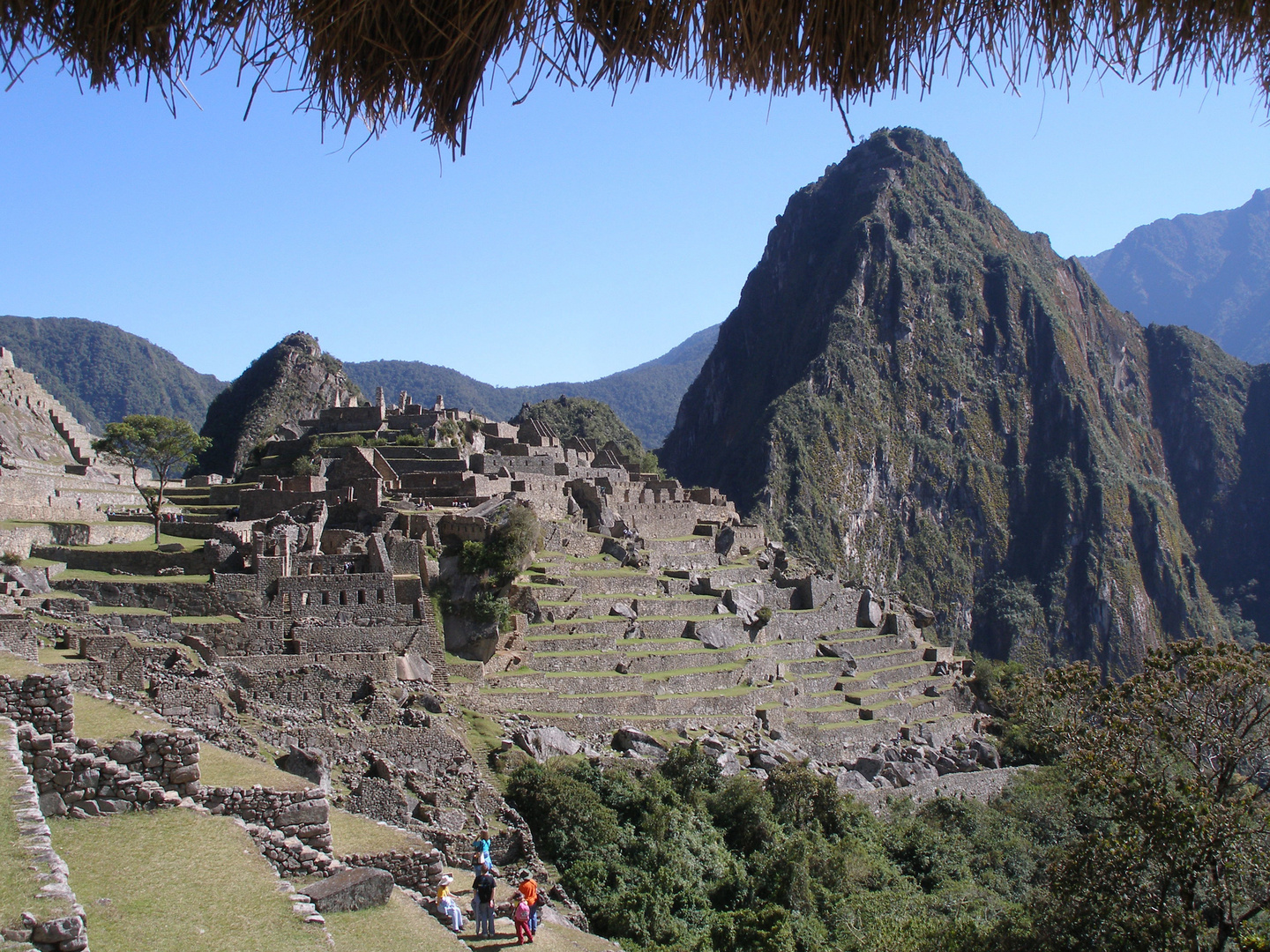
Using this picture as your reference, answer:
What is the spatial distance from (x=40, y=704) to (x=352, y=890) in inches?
123

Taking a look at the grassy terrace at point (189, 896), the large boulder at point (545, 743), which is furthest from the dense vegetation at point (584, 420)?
the grassy terrace at point (189, 896)

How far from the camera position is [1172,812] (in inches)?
440

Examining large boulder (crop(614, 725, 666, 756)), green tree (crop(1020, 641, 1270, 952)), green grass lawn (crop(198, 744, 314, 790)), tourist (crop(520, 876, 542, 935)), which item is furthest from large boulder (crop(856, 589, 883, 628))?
green grass lawn (crop(198, 744, 314, 790))

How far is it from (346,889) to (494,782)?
947cm

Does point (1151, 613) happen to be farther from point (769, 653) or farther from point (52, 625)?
point (52, 625)

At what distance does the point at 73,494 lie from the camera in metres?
23.8

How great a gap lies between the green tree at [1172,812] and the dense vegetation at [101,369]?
86420mm

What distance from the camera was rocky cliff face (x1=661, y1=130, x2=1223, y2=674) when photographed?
12988 centimetres

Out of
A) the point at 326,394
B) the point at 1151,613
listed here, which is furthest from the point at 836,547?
the point at 326,394

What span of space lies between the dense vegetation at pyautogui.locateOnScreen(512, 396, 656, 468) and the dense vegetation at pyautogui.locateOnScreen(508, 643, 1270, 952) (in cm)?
4036

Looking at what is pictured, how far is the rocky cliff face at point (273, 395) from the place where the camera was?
66062 millimetres

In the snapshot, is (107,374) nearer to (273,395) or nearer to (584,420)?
(273,395)

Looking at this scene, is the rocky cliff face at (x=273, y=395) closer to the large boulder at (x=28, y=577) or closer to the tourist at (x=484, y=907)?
the large boulder at (x=28, y=577)

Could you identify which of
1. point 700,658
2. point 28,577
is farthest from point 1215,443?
point 28,577
